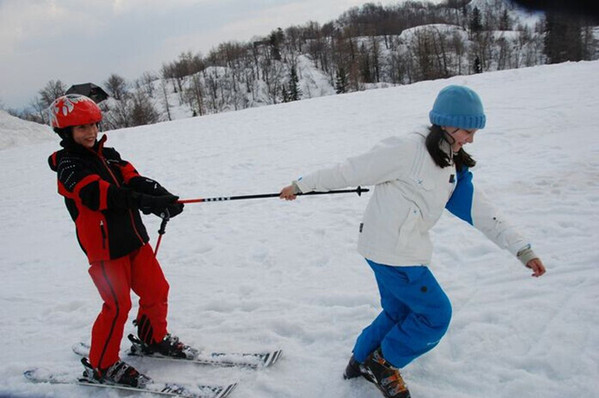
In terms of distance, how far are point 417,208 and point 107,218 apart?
6.52ft

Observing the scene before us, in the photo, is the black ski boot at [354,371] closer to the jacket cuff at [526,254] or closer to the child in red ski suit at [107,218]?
the jacket cuff at [526,254]

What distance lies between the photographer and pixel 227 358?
3.10 meters

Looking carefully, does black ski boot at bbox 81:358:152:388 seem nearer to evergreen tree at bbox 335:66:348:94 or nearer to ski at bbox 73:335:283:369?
ski at bbox 73:335:283:369

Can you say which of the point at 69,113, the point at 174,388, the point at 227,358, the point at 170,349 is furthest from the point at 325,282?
the point at 69,113

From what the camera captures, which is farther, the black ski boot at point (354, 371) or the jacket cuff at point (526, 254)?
the black ski boot at point (354, 371)

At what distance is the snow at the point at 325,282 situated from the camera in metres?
2.75

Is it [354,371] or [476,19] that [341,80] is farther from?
[354,371]

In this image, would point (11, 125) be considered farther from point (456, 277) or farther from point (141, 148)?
point (456, 277)

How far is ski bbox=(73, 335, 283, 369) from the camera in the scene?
9.86 feet

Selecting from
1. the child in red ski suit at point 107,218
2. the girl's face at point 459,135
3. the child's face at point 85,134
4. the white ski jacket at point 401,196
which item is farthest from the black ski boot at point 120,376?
the girl's face at point 459,135

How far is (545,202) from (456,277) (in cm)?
240

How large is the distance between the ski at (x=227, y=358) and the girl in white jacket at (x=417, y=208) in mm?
927

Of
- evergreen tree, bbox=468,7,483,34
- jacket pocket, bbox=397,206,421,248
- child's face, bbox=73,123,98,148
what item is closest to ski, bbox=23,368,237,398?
jacket pocket, bbox=397,206,421,248

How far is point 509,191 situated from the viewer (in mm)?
6020
